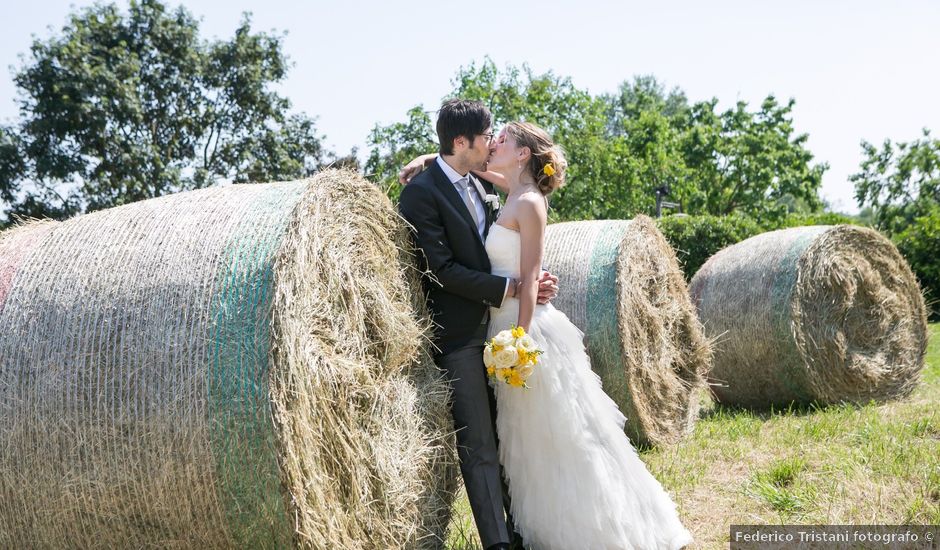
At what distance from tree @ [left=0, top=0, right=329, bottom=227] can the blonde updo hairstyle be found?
18.1m

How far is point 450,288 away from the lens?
428 centimetres

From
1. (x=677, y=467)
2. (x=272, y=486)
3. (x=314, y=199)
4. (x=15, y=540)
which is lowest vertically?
(x=677, y=467)

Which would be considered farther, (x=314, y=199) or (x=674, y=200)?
(x=674, y=200)

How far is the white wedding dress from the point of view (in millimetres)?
4254

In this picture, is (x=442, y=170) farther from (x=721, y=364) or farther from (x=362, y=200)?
(x=721, y=364)

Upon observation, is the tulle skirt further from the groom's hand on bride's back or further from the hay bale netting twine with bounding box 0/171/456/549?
the hay bale netting twine with bounding box 0/171/456/549

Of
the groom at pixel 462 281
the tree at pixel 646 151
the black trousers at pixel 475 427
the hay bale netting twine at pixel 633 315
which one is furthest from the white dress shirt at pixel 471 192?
the tree at pixel 646 151

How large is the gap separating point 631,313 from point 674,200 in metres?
32.9

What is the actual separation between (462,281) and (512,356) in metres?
0.50

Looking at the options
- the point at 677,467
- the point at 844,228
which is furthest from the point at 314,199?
the point at 844,228

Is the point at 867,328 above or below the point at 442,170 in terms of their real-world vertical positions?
below

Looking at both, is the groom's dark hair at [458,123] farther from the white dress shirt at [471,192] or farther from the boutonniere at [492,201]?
the boutonniere at [492,201]

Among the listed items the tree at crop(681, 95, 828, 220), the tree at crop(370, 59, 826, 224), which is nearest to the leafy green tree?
the tree at crop(370, 59, 826, 224)

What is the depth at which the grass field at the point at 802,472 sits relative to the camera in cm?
461
